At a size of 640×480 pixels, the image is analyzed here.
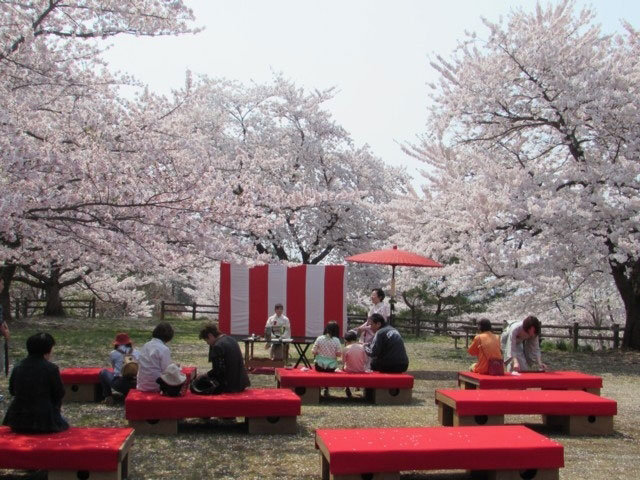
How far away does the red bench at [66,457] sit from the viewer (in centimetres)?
493

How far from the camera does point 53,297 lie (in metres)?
27.5

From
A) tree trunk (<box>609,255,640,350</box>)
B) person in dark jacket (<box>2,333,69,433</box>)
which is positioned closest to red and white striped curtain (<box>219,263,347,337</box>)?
tree trunk (<box>609,255,640,350</box>)

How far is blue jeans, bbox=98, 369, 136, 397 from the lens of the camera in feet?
27.9

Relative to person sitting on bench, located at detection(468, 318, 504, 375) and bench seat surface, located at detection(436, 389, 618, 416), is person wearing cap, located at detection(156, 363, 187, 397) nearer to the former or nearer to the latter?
bench seat surface, located at detection(436, 389, 618, 416)

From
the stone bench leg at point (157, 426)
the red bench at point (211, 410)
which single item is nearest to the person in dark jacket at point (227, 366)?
the red bench at point (211, 410)

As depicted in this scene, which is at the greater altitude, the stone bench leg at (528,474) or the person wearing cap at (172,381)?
the person wearing cap at (172,381)

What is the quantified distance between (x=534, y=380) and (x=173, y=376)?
15.0 ft

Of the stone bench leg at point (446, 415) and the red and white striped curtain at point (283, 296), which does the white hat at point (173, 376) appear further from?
the red and white striped curtain at point (283, 296)

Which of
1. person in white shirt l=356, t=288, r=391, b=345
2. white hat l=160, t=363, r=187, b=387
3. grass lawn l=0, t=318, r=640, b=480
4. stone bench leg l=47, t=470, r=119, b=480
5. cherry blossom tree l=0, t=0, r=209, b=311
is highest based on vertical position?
cherry blossom tree l=0, t=0, r=209, b=311

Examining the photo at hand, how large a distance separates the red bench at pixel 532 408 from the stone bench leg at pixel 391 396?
162 centimetres

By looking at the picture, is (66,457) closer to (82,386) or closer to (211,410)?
(211,410)

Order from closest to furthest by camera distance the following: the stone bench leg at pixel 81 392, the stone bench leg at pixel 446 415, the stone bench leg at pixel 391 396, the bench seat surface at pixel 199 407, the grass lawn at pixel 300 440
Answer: the grass lawn at pixel 300 440, the bench seat surface at pixel 199 407, the stone bench leg at pixel 446 415, the stone bench leg at pixel 81 392, the stone bench leg at pixel 391 396

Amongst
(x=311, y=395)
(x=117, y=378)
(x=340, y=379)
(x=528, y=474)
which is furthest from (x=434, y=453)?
(x=117, y=378)

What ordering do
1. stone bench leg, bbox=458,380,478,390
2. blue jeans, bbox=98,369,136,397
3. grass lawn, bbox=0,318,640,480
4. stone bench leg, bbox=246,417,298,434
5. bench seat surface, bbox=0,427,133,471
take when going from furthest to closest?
1. stone bench leg, bbox=458,380,478,390
2. blue jeans, bbox=98,369,136,397
3. stone bench leg, bbox=246,417,298,434
4. grass lawn, bbox=0,318,640,480
5. bench seat surface, bbox=0,427,133,471
